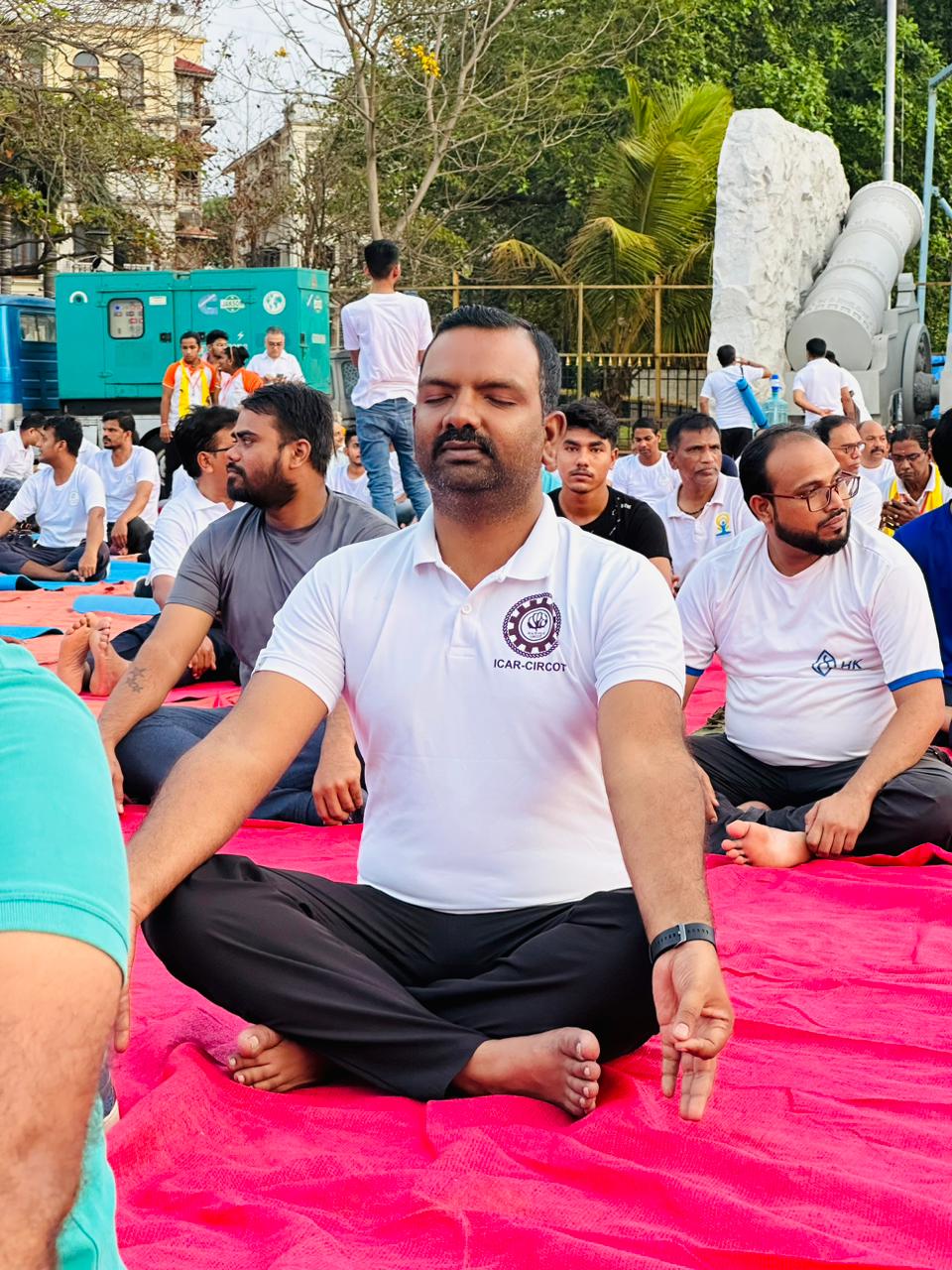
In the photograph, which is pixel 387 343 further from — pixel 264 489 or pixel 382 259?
pixel 264 489

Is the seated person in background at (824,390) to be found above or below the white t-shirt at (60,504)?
above

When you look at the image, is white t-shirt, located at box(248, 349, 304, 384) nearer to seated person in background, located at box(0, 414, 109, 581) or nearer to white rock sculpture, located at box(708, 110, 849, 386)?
seated person in background, located at box(0, 414, 109, 581)

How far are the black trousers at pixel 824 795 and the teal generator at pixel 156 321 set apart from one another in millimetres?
15362

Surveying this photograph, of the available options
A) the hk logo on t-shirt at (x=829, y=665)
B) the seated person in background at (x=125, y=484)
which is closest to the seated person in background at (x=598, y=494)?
the hk logo on t-shirt at (x=829, y=665)

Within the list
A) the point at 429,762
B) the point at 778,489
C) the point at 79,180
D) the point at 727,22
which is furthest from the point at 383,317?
the point at 727,22

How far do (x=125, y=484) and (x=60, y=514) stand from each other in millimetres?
1232

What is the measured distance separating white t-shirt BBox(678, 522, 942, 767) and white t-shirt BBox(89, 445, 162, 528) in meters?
8.88

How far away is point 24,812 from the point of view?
1086 millimetres

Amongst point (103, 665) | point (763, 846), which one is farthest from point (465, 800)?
point (103, 665)

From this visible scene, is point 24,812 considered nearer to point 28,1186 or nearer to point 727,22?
point 28,1186

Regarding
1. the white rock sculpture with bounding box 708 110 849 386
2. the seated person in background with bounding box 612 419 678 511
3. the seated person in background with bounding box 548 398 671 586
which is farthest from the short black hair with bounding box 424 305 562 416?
the white rock sculpture with bounding box 708 110 849 386

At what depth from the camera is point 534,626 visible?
3.15m

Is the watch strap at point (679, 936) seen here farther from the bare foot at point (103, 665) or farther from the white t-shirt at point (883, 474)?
the white t-shirt at point (883, 474)

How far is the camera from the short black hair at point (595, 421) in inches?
269
